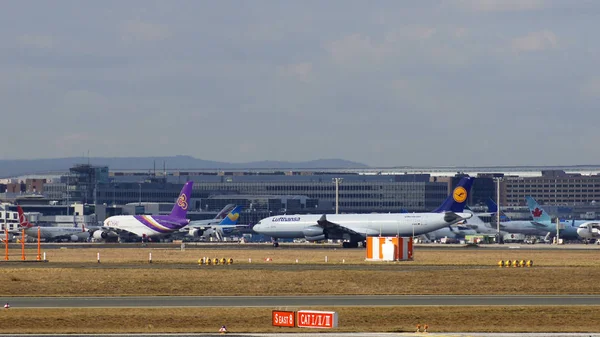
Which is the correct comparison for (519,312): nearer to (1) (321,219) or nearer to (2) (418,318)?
(2) (418,318)

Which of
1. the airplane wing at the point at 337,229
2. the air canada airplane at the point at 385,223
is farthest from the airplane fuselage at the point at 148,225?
the airplane wing at the point at 337,229

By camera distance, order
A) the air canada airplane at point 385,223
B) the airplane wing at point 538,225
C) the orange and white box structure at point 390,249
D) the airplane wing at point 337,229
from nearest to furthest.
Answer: the orange and white box structure at point 390,249 < the airplane wing at point 337,229 < the air canada airplane at point 385,223 < the airplane wing at point 538,225

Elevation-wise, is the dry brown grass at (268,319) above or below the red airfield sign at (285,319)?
below

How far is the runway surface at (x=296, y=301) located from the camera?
5022 cm

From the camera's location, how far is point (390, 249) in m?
86.2

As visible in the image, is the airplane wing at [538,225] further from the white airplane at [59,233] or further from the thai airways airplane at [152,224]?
the white airplane at [59,233]

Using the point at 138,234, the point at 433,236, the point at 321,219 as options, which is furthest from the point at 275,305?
the point at 433,236

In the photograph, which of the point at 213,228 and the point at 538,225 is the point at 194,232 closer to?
the point at 213,228

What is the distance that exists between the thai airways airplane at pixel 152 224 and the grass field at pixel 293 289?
71724 mm

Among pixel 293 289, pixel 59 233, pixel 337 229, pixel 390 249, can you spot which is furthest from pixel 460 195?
pixel 293 289

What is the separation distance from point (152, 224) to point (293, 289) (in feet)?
346

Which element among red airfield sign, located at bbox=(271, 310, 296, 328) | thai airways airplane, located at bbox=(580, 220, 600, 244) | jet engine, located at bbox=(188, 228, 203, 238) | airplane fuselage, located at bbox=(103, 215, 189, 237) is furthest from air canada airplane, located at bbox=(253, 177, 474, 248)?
red airfield sign, located at bbox=(271, 310, 296, 328)

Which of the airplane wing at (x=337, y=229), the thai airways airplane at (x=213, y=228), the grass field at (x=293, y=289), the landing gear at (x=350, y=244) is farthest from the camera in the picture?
the thai airways airplane at (x=213, y=228)

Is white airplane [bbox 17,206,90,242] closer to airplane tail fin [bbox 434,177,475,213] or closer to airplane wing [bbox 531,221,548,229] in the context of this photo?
airplane tail fin [bbox 434,177,475,213]
